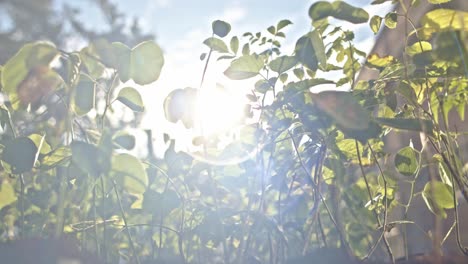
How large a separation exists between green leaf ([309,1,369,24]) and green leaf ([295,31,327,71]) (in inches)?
2.5

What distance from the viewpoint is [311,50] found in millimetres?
704

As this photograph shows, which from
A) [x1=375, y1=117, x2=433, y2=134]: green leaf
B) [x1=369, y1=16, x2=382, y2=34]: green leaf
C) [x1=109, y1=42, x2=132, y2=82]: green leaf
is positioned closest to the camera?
[x1=375, y1=117, x2=433, y2=134]: green leaf

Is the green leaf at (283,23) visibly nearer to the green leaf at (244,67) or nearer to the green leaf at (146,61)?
the green leaf at (244,67)

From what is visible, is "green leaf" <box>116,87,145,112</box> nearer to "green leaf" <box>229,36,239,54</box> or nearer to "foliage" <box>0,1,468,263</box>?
"foliage" <box>0,1,468,263</box>

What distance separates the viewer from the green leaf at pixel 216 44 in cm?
87

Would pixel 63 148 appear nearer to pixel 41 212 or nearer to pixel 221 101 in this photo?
pixel 221 101

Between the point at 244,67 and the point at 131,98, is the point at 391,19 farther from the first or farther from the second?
the point at 131,98

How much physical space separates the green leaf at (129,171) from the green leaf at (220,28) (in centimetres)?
29

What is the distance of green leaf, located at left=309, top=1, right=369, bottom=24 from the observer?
62cm

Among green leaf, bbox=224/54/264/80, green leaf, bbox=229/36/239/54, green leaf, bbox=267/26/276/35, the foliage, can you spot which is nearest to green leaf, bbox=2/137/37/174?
the foliage

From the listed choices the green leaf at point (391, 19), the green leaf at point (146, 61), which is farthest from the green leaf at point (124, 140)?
the green leaf at point (391, 19)

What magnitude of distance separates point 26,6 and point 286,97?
13.1 meters

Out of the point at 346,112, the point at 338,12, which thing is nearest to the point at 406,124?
the point at 346,112

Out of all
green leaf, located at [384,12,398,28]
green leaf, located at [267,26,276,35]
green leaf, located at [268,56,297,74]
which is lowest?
green leaf, located at [268,56,297,74]
